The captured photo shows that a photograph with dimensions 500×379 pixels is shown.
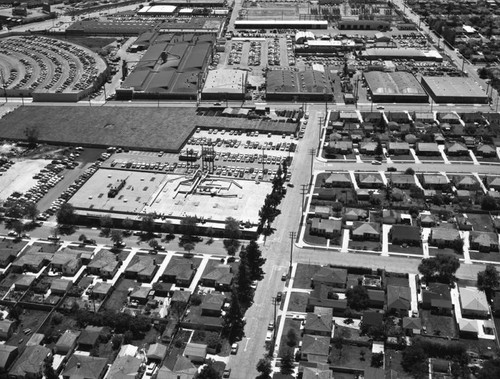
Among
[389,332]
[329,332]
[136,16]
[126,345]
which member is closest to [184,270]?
[126,345]

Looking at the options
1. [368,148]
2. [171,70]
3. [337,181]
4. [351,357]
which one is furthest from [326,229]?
[171,70]

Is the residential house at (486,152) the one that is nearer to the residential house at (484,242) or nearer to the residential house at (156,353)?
the residential house at (484,242)

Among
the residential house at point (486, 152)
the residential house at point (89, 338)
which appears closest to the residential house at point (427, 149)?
the residential house at point (486, 152)

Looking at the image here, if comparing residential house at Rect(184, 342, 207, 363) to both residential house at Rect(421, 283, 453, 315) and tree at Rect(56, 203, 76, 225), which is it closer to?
residential house at Rect(421, 283, 453, 315)

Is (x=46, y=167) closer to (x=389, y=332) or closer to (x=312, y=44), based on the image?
(x=389, y=332)

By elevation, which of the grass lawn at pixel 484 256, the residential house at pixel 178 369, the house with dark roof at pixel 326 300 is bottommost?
the grass lawn at pixel 484 256

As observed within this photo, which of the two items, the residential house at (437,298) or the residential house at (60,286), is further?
the residential house at (60,286)

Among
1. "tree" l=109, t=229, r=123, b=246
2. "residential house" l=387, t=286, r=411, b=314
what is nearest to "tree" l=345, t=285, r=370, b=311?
"residential house" l=387, t=286, r=411, b=314
